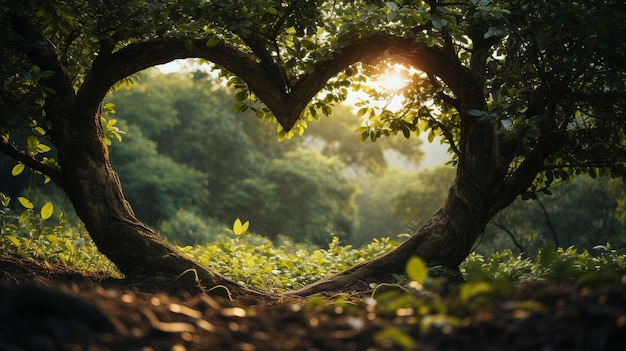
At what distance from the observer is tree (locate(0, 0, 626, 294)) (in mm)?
6531

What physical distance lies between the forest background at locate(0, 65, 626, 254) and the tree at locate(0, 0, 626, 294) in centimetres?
1636

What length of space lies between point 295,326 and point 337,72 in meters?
4.87

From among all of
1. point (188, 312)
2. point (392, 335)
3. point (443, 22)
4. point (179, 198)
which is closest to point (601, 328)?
point (392, 335)

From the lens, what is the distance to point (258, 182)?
4103cm

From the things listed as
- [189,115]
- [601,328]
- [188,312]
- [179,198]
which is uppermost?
[189,115]

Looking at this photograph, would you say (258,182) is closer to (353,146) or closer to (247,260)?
(353,146)

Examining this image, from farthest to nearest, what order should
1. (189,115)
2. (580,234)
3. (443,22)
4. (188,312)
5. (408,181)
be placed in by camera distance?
(408,181), (189,115), (580,234), (443,22), (188,312)

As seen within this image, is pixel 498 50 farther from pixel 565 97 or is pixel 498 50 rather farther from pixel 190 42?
pixel 190 42

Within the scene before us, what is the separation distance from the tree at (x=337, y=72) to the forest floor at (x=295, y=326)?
12.1 feet

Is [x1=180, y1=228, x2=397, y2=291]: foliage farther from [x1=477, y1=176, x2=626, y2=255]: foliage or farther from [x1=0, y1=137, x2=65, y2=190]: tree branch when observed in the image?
[x1=477, y1=176, x2=626, y2=255]: foliage

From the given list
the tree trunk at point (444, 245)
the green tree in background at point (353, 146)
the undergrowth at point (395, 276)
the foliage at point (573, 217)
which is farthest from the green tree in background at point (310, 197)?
the tree trunk at point (444, 245)

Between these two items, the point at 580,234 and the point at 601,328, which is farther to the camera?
the point at 580,234

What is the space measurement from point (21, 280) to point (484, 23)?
16.1 ft

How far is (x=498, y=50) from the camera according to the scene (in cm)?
794
